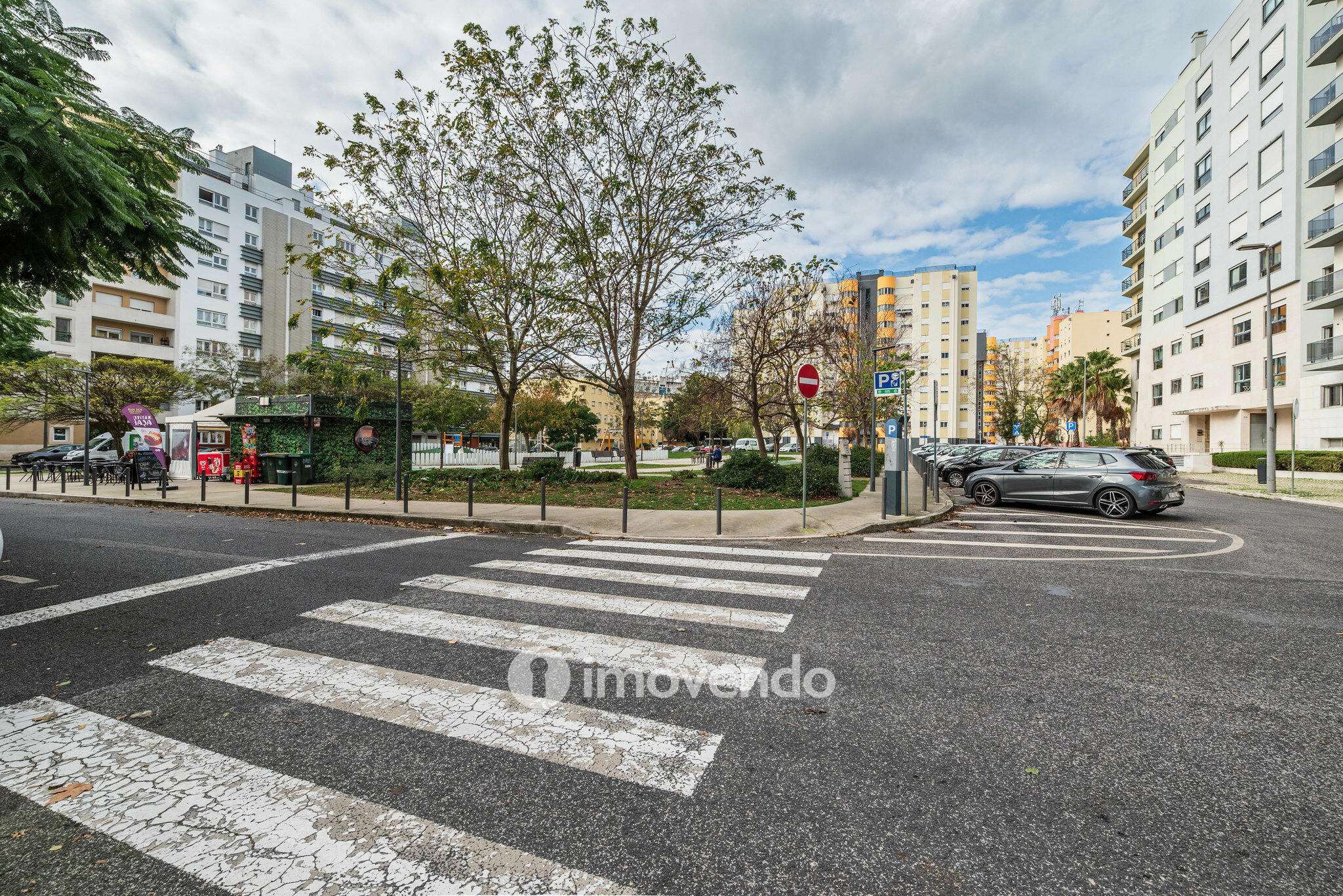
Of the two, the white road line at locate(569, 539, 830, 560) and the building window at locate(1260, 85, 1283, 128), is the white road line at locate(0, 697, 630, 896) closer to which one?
the white road line at locate(569, 539, 830, 560)

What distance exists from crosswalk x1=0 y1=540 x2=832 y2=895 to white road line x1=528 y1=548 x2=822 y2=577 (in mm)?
1193

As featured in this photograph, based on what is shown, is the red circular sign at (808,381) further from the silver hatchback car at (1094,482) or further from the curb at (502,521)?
the silver hatchback car at (1094,482)

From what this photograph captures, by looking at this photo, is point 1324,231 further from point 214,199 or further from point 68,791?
point 214,199

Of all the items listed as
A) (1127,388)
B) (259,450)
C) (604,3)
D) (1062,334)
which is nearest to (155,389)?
(259,450)

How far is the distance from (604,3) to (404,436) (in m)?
15.2

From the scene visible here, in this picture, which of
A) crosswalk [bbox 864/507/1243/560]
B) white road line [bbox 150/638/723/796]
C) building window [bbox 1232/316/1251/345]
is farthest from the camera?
building window [bbox 1232/316/1251/345]

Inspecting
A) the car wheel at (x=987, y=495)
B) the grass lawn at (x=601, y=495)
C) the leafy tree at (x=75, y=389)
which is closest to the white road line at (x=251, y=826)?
the grass lawn at (x=601, y=495)

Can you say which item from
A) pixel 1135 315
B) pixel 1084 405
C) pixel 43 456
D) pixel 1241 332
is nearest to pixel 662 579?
pixel 1241 332

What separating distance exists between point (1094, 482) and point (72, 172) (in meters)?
17.1

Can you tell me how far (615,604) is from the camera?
564 centimetres

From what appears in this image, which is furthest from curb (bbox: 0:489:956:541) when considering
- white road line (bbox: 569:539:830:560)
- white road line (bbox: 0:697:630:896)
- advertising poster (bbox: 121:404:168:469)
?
white road line (bbox: 0:697:630:896)

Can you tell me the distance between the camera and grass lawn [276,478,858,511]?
13.7 metres

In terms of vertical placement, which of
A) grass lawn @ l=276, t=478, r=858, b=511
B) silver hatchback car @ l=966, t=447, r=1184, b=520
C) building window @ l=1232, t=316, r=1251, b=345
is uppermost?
building window @ l=1232, t=316, r=1251, b=345

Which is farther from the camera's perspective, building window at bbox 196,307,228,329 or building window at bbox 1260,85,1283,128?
building window at bbox 196,307,228,329
